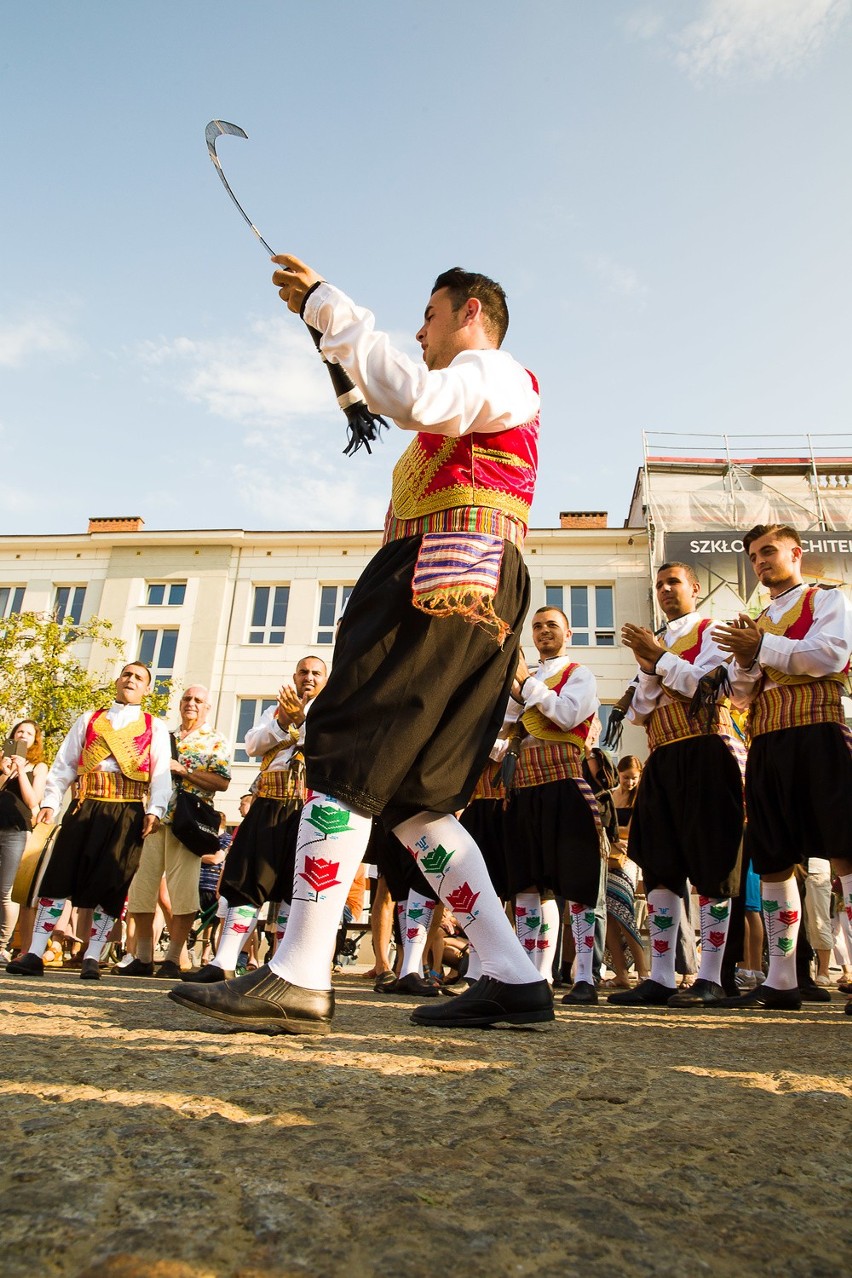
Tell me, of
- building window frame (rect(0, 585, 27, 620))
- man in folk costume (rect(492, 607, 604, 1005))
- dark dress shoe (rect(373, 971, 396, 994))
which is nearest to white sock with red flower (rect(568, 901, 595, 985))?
man in folk costume (rect(492, 607, 604, 1005))

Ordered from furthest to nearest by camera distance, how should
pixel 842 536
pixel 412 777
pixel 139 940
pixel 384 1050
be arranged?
1. pixel 842 536
2. pixel 139 940
3. pixel 412 777
4. pixel 384 1050

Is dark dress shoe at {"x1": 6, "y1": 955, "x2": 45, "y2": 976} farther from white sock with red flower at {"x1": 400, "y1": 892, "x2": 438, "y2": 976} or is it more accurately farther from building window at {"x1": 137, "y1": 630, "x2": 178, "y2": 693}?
building window at {"x1": 137, "y1": 630, "x2": 178, "y2": 693}

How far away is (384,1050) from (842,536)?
917 inches

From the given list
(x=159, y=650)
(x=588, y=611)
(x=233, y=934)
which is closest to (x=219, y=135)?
(x=233, y=934)

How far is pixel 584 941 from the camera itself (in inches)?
199

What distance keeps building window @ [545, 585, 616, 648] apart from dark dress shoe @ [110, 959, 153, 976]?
63.4 ft

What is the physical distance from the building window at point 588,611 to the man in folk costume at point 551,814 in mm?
19534

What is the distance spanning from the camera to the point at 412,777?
2488 mm

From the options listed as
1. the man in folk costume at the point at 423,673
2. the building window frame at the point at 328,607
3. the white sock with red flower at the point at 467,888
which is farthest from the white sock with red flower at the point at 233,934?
the building window frame at the point at 328,607

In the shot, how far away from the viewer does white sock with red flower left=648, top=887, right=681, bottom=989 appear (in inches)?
185

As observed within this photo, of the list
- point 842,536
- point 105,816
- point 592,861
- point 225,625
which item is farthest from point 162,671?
point 592,861

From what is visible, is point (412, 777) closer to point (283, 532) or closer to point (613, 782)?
point (613, 782)

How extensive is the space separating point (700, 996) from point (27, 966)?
11.7 ft

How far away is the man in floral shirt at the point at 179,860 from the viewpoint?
6844 millimetres
